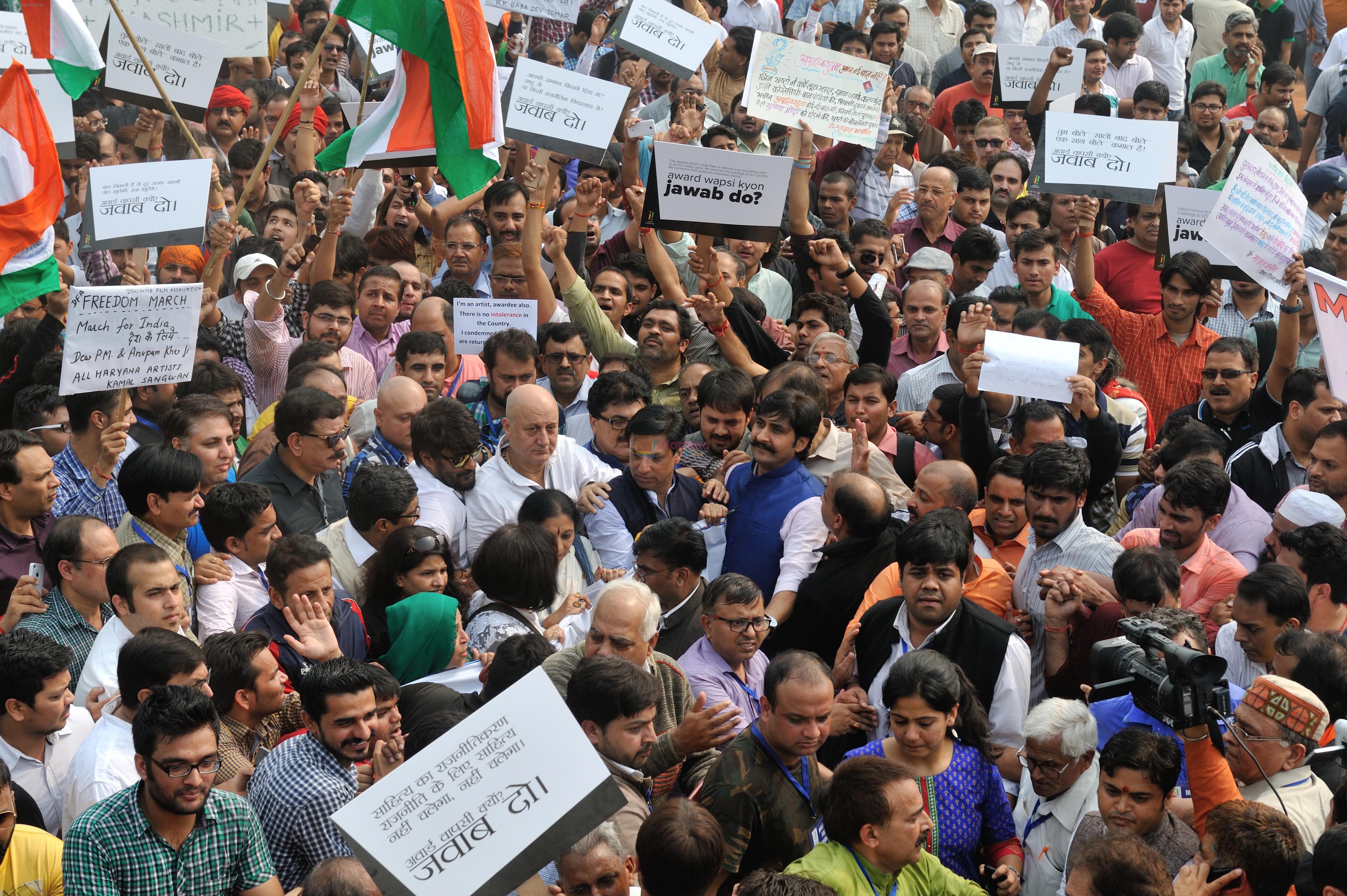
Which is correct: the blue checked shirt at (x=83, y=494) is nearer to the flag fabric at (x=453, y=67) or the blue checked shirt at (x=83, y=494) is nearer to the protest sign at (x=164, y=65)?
the flag fabric at (x=453, y=67)

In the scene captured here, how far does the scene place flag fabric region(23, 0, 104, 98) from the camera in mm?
8156

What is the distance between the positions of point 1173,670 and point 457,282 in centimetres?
557

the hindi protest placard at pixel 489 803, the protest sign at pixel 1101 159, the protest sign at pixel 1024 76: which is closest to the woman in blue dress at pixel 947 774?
the hindi protest placard at pixel 489 803

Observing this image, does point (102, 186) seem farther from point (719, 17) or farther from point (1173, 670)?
point (719, 17)

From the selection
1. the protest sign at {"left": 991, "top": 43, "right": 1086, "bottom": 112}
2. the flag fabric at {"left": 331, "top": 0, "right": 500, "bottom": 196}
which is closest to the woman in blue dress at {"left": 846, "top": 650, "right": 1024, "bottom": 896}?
the flag fabric at {"left": 331, "top": 0, "right": 500, "bottom": 196}

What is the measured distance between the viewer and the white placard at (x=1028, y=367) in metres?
7.26

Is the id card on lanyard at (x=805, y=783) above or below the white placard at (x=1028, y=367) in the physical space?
below

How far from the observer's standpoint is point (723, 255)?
30.2 ft

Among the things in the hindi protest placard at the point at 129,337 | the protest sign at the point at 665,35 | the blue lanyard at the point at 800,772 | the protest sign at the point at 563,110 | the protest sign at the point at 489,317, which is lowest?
the blue lanyard at the point at 800,772

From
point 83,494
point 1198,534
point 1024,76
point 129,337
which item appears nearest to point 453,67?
point 129,337

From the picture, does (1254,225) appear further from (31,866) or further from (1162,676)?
(31,866)

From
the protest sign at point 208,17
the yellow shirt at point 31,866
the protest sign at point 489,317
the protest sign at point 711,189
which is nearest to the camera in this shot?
the yellow shirt at point 31,866

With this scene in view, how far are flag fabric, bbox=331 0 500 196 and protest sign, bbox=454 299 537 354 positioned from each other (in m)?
0.63

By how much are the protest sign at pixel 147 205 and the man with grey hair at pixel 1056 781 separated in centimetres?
540
